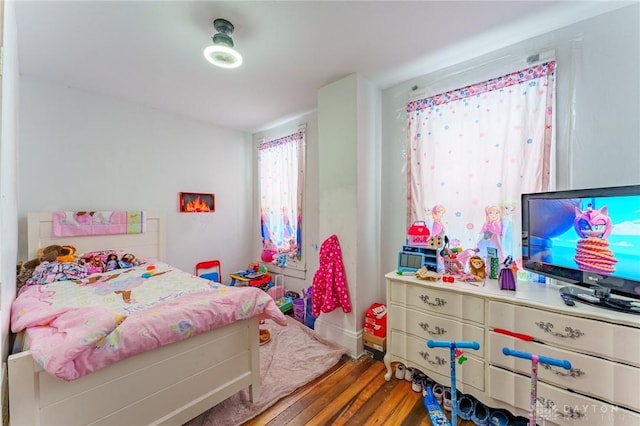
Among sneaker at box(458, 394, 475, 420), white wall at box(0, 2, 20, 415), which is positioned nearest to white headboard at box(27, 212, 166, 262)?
white wall at box(0, 2, 20, 415)

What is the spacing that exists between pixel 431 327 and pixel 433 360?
0.74ft

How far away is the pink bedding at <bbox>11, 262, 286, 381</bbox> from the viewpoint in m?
1.14

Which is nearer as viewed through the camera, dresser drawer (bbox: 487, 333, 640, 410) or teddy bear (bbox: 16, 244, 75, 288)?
dresser drawer (bbox: 487, 333, 640, 410)

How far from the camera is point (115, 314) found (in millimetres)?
1294

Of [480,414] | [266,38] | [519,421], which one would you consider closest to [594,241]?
[519,421]

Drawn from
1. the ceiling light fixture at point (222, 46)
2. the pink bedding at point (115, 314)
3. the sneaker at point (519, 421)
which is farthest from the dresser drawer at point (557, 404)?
the ceiling light fixture at point (222, 46)

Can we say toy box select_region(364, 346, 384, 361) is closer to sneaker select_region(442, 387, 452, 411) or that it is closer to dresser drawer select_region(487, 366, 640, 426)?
sneaker select_region(442, 387, 452, 411)

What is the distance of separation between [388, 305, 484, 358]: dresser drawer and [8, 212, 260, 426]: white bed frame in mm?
1063

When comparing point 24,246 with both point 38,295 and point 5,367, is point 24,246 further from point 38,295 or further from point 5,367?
point 5,367

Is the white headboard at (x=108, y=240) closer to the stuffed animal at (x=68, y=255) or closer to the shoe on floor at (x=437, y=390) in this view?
the stuffed animal at (x=68, y=255)

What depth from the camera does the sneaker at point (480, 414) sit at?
A: 1.62m

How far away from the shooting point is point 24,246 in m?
2.46

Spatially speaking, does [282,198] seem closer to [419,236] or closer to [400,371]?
[419,236]

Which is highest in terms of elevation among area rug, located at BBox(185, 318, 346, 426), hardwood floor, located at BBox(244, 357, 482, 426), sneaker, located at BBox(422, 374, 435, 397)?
sneaker, located at BBox(422, 374, 435, 397)
